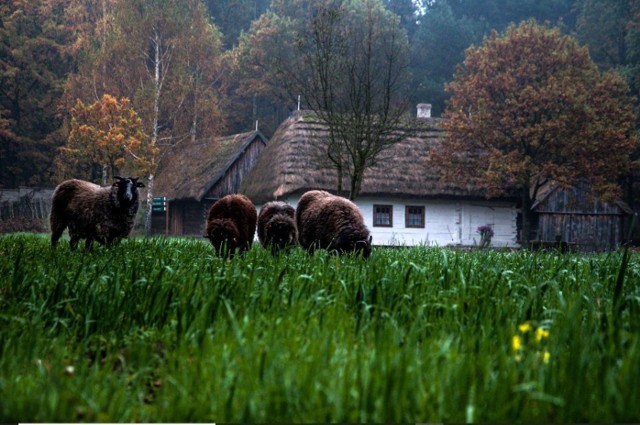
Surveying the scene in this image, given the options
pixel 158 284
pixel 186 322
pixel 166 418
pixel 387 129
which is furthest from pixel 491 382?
pixel 387 129

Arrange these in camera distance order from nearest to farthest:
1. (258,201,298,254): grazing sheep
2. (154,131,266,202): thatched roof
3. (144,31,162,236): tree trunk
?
1. (258,201,298,254): grazing sheep
2. (154,131,266,202): thatched roof
3. (144,31,162,236): tree trunk

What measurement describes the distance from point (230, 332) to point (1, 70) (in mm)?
35986

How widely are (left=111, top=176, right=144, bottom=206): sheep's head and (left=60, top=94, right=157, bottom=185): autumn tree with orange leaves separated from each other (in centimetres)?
1814

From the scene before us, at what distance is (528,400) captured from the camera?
104 inches

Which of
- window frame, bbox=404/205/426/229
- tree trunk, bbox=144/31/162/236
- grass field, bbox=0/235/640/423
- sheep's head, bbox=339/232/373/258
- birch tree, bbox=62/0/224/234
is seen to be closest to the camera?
grass field, bbox=0/235/640/423

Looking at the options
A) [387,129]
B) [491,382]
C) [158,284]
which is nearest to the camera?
[491,382]

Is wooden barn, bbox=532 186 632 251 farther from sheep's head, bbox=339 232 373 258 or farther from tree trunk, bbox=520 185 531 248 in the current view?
sheep's head, bbox=339 232 373 258

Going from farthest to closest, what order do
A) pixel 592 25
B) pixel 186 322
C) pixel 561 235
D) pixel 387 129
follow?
pixel 592 25 → pixel 561 235 → pixel 387 129 → pixel 186 322

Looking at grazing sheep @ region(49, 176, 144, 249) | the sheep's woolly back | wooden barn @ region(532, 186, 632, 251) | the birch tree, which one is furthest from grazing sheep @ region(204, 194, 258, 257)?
the birch tree

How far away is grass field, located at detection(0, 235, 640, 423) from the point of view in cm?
245

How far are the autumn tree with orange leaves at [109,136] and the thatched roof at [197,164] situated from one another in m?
3.22

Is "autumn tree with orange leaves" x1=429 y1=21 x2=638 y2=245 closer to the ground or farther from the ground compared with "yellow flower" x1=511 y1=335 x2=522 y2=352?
farther from the ground

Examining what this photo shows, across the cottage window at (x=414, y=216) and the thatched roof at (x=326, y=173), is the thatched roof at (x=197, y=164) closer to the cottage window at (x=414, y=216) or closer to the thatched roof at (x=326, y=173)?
the thatched roof at (x=326, y=173)

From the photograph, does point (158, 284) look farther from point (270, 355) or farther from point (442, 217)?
point (442, 217)
